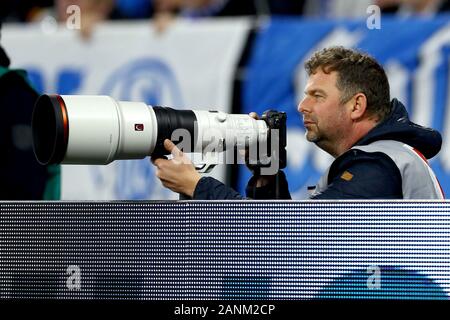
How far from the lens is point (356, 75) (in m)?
4.29

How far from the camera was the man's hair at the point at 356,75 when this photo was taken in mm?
4289

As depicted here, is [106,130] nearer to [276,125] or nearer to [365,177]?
[276,125]

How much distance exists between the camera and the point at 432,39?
8219 millimetres

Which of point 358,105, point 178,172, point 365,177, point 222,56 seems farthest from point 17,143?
point 222,56

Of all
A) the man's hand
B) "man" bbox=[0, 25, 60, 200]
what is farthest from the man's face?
"man" bbox=[0, 25, 60, 200]

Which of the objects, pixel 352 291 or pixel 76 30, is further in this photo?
pixel 76 30

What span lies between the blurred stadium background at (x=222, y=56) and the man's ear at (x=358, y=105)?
11.5 feet

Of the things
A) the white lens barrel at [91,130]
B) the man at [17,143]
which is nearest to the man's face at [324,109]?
the white lens barrel at [91,130]

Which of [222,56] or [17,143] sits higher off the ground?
[222,56]

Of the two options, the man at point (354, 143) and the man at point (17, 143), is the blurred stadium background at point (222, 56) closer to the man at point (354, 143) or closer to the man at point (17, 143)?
the man at point (17, 143)

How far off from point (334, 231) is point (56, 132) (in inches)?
35.8

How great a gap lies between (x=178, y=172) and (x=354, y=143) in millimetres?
741
